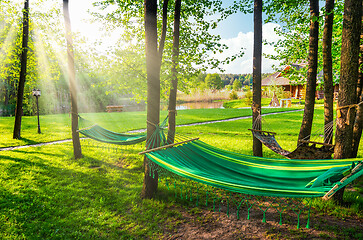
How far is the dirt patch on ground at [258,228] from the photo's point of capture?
2.18 meters

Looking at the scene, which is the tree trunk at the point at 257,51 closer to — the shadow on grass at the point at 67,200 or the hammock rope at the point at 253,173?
the hammock rope at the point at 253,173

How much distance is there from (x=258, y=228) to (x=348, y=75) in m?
2.16

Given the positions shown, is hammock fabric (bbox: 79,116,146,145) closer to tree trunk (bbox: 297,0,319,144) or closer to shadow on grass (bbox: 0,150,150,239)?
shadow on grass (bbox: 0,150,150,239)

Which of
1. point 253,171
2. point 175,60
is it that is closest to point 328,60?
point 175,60

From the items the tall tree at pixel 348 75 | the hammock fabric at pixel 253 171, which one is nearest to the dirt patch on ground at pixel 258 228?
the hammock fabric at pixel 253 171

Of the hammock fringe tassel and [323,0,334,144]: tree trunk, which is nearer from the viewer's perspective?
the hammock fringe tassel

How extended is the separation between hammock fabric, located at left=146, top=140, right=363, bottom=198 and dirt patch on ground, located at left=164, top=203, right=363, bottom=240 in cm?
53

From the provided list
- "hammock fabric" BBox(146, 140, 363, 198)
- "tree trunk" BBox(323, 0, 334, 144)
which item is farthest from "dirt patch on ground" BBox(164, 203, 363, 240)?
"tree trunk" BBox(323, 0, 334, 144)

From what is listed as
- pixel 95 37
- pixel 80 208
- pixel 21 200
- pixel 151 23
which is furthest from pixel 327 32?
pixel 21 200

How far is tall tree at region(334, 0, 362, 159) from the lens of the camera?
2.52m

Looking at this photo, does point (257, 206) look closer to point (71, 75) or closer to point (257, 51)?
point (257, 51)

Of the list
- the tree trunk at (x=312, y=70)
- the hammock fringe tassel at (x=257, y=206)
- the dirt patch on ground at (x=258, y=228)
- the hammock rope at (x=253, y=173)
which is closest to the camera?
the hammock rope at (x=253, y=173)

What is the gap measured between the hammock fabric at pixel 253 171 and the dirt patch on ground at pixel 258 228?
0.53 m

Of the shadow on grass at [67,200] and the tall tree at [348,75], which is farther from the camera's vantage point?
the tall tree at [348,75]
